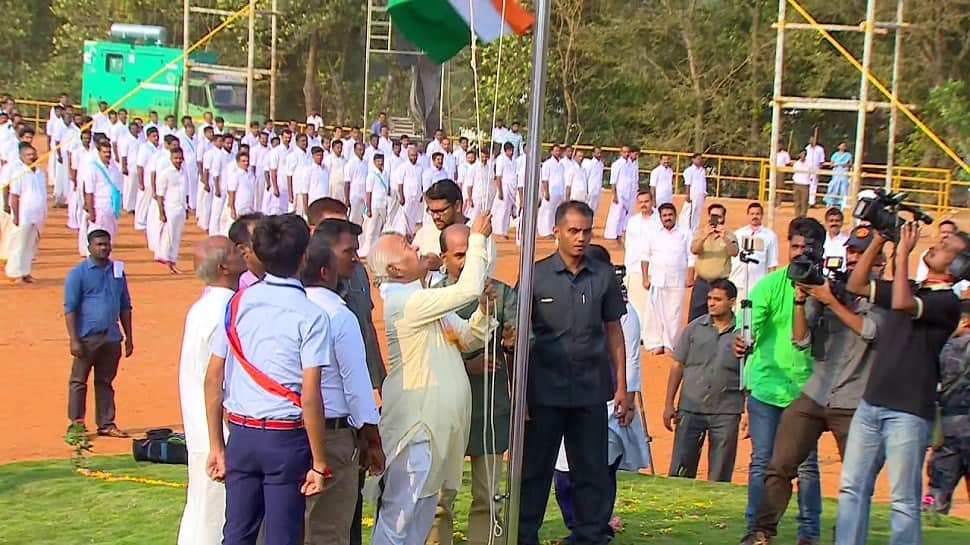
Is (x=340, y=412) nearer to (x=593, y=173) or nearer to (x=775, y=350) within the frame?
(x=775, y=350)

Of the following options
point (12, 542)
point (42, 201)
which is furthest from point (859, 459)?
point (42, 201)

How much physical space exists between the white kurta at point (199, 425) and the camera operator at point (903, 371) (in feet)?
9.01

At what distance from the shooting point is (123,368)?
1405 centimetres

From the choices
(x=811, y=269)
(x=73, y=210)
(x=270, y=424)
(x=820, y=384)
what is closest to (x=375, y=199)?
(x=73, y=210)

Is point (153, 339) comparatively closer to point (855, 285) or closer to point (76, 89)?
point (855, 285)

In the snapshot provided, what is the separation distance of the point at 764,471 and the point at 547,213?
21.2 m

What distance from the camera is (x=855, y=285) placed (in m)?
6.52

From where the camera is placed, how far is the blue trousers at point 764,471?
7.15 m

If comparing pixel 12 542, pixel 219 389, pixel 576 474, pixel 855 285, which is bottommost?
A: pixel 12 542

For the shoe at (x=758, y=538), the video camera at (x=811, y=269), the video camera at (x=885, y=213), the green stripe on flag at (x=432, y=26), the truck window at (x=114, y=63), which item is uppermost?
the truck window at (x=114, y=63)

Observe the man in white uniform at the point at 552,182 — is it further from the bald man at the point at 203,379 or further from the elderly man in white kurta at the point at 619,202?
the bald man at the point at 203,379

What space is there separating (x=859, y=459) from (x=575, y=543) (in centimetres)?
133

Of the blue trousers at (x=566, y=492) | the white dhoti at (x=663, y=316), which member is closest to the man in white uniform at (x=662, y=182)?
the white dhoti at (x=663, y=316)

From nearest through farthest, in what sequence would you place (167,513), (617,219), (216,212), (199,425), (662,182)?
(199,425), (167,513), (216,212), (617,219), (662,182)
